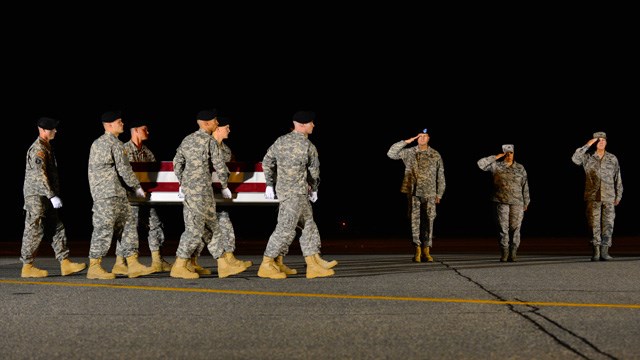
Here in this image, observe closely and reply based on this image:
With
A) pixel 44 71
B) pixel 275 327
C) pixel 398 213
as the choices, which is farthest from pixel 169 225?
pixel 275 327

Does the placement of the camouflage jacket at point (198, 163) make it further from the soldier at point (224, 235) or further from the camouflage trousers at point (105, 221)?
the camouflage trousers at point (105, 221)

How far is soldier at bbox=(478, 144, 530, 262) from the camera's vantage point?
46.4 feet

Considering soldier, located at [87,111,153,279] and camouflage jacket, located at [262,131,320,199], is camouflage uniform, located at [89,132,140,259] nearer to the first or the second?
soldier, located at [87,111,153,279]

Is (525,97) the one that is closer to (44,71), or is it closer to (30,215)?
(44,71)

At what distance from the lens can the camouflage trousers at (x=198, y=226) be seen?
10.9 m


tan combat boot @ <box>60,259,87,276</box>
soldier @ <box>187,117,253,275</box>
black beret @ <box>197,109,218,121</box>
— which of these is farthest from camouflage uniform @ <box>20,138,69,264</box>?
black beret @ <box>197,109,218,121</box>

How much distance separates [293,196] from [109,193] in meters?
2.22

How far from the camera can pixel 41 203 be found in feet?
37.3

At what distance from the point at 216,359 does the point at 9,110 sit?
113ft

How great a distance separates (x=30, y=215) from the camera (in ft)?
37.3

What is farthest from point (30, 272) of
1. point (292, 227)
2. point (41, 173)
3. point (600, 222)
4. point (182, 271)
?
point (600, 222)

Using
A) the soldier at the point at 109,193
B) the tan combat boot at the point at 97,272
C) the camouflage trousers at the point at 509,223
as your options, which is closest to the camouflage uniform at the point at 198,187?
the soldier at the point at 109,193

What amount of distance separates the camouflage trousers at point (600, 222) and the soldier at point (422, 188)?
235 centimetres

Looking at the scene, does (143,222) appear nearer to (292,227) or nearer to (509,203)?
(292,227)
